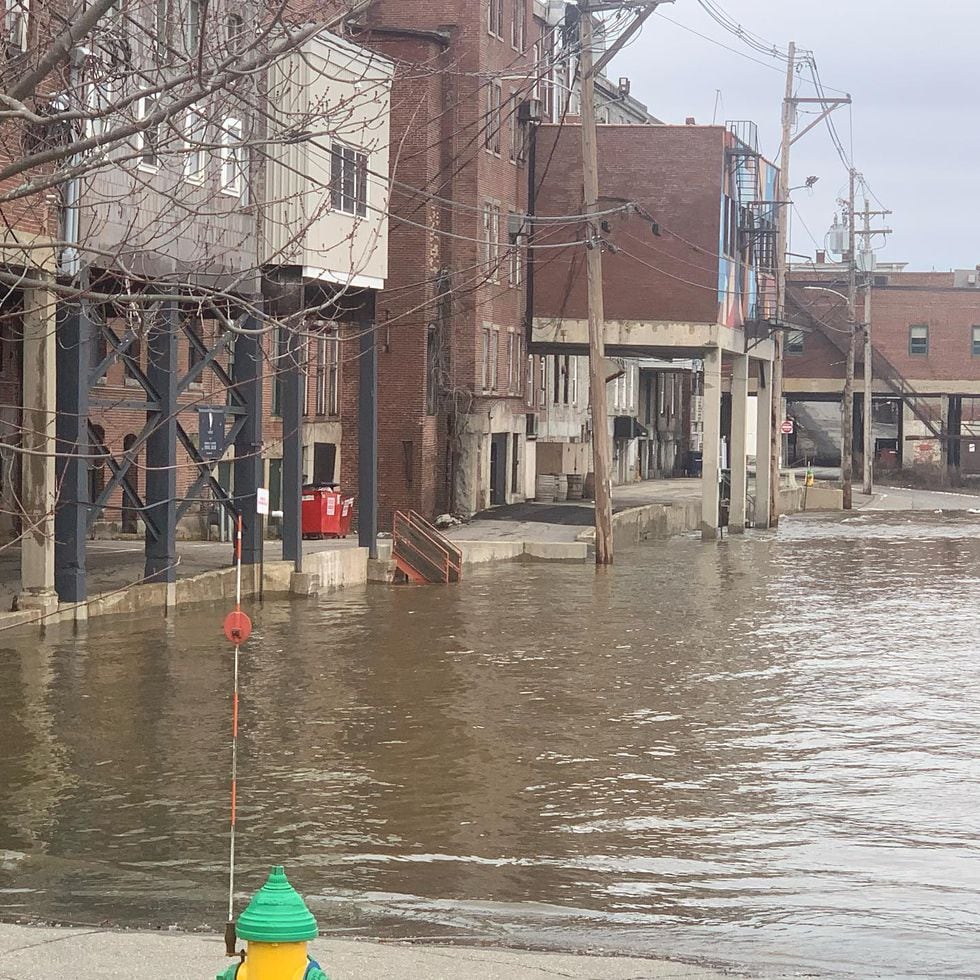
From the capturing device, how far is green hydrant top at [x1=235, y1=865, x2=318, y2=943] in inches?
248

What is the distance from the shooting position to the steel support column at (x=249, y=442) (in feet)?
100.0

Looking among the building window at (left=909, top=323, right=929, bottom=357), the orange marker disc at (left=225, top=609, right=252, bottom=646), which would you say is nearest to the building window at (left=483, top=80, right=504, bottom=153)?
the orange marker disc at (left=225, top=609, right=252, bottom=646)

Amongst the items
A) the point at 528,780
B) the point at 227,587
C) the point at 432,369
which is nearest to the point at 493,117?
the point at 432,369

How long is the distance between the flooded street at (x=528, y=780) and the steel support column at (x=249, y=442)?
1.89 m

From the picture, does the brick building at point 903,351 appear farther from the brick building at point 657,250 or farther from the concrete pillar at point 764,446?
the brick building at point 657,250

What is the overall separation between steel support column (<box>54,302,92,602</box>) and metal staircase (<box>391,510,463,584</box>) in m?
11.8

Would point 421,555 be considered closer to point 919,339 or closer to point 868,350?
point 868,350

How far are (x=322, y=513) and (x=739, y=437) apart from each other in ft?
71.8

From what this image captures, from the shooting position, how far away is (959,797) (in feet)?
50.0

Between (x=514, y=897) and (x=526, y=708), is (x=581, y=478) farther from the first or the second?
(x=514, y=897)

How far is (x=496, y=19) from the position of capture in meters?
52.0

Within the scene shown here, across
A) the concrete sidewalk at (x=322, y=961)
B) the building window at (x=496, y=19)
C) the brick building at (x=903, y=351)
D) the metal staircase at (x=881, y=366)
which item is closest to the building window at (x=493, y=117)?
the building window at (x=496, y=19)

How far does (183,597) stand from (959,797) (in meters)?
16.1

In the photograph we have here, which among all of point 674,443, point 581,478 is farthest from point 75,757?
point 674,443
